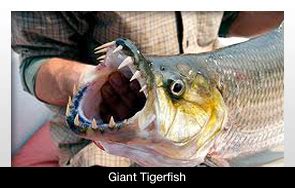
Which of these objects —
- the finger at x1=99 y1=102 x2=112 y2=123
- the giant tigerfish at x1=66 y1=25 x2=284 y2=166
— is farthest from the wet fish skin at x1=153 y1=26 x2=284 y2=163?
the finger at x1=99 y1=102 x2=112 y2=123

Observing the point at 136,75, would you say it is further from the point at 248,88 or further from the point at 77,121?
the point at 248,88

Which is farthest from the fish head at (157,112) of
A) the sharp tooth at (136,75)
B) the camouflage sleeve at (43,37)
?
the camouflage sleeve at (43,37)

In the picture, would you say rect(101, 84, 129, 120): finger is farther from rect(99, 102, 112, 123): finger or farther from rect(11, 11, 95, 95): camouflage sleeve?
rect(11, 11, 95, 95): camouflage sleeve

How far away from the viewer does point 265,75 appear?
1866 mm

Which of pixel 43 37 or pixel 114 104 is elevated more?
pixel 43 37

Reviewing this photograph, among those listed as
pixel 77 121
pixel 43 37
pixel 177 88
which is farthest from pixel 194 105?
pixel 43 37

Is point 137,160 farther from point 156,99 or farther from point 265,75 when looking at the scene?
point 265,75

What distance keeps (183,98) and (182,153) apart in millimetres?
178

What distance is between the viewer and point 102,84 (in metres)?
1.70

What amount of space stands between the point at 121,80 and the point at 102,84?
0.05 metres

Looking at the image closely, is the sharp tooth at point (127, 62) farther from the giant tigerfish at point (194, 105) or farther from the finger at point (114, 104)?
the finger at point (114, 104)

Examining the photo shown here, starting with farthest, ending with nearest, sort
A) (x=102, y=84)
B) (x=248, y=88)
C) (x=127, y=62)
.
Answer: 1. (x=248, y=88)
2. (x=102, y=84)
3. (x=127, y=62)

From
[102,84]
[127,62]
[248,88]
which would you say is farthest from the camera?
[248,88]

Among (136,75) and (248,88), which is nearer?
(136,75)
